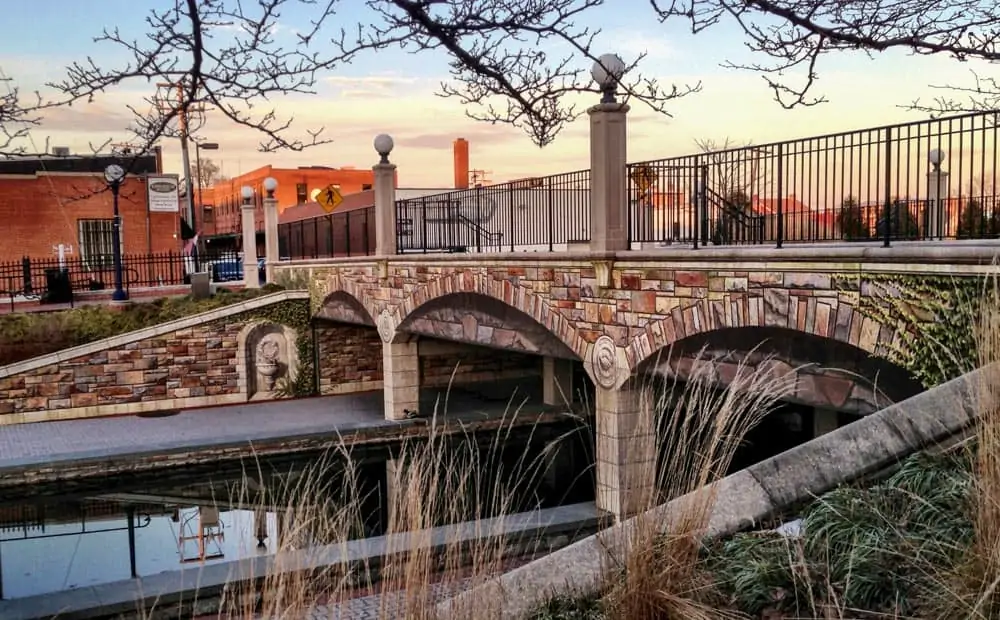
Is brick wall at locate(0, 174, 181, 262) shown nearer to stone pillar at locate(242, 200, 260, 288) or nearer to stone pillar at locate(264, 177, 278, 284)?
stone pillar at locate(242, 200, 260, 288)

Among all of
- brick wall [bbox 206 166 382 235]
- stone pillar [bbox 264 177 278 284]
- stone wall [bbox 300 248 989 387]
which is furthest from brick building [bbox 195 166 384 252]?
stone wall [bbox 300 248 989 387]

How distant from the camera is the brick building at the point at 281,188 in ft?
163

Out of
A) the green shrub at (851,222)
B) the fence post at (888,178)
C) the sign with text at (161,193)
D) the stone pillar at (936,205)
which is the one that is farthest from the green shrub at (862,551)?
the sign with text at (161,193)

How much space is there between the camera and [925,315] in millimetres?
6465

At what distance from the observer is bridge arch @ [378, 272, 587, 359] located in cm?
1144

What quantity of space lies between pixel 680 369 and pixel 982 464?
7075 mm

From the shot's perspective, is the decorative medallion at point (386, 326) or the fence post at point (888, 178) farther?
the decorative medallion at point (386, 326)

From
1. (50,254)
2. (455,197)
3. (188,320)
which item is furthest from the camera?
(50,254)

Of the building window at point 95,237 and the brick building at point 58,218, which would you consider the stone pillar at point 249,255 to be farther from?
the building window at point 95,237

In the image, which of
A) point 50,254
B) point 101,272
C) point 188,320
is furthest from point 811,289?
point 50,254

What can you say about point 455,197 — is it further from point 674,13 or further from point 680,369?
point 674,13

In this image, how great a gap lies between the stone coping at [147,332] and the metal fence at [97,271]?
4.14 m

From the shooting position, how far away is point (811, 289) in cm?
742

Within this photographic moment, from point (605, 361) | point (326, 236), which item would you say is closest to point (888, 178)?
point (605, 361)
